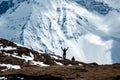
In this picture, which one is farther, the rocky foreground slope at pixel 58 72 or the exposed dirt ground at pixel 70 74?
the rocky foreground slope at pixel 58 72

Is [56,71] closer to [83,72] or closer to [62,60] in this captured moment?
[83,72]

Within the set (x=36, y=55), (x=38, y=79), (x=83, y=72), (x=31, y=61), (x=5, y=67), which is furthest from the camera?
(x=36, y=55)

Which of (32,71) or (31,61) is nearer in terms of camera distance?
(32,71)

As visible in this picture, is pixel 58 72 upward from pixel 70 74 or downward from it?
upward

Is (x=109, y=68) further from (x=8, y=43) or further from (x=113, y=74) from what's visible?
(x=8, y=43)

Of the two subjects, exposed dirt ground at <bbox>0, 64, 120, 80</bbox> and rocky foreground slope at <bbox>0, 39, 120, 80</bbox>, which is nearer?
exposed dirt ground at <bbox>0, 64, 120, 80</bbox>

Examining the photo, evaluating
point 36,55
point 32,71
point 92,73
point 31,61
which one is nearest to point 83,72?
point 92,73

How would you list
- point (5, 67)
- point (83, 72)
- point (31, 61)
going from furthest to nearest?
point (31, 61) < point (5, 67) < point (83, 72)

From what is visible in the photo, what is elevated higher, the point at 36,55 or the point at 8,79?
the point at 36,55

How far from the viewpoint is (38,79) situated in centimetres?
6975

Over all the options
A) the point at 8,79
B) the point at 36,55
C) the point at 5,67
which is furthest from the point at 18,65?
the point at 8,79

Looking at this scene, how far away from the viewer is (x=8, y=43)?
11969 centimetres

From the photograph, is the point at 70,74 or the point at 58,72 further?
the point at 58,72

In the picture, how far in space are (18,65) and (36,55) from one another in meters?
18.4
